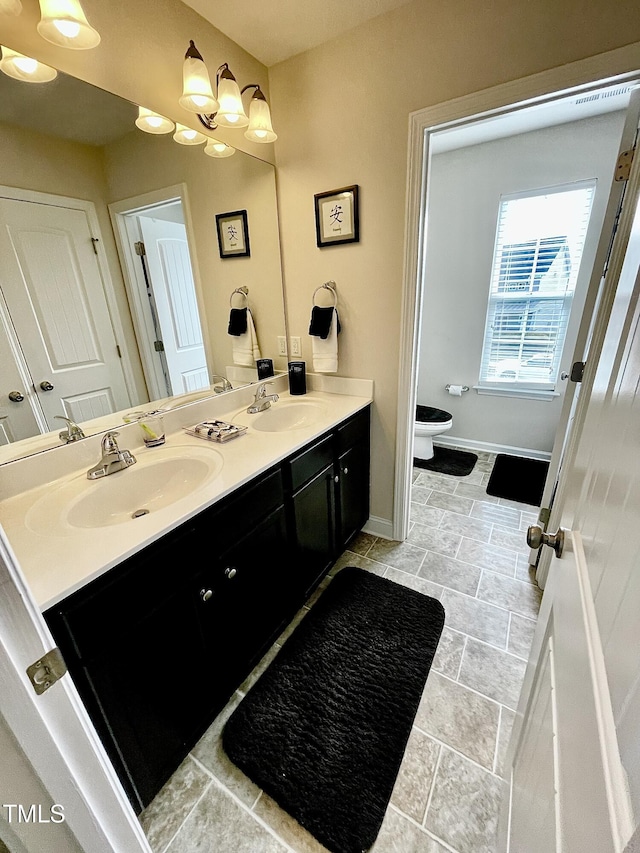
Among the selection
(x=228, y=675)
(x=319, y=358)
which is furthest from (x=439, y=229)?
(x=228, y=675)

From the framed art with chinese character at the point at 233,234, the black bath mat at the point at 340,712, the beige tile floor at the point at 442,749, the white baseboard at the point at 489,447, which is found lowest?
the beige tile floor at the point at 442,749

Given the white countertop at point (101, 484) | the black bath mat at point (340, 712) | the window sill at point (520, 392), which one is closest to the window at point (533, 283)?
the window sill at point (520, 392)

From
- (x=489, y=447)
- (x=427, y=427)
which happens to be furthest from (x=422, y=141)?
(x=489, y=447)

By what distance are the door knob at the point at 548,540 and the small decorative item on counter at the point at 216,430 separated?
1.10m

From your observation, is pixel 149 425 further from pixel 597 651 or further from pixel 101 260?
pixel 597 651

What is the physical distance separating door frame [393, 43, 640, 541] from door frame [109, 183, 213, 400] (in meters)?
1.00

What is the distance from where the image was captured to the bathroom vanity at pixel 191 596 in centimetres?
83

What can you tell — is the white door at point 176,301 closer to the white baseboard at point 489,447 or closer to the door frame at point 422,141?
the door frame at point 422,141

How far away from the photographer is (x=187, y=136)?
147cm

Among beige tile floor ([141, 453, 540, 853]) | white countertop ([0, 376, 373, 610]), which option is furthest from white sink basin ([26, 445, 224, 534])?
beige tile floor ([141, 453, 540, 853])

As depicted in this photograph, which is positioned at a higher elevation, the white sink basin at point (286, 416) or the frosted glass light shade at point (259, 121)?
the frosted glass light shade at point (259, 121)

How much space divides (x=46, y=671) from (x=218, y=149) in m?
1.96

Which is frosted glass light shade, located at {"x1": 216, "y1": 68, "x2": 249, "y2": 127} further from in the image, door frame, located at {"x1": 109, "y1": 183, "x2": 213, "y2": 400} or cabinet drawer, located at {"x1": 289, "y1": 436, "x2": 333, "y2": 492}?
cabinet drawer, located at {"x1": 289, "y1": 436, "x2": 333, "y2": 492}

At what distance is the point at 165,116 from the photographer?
4.47 feet
